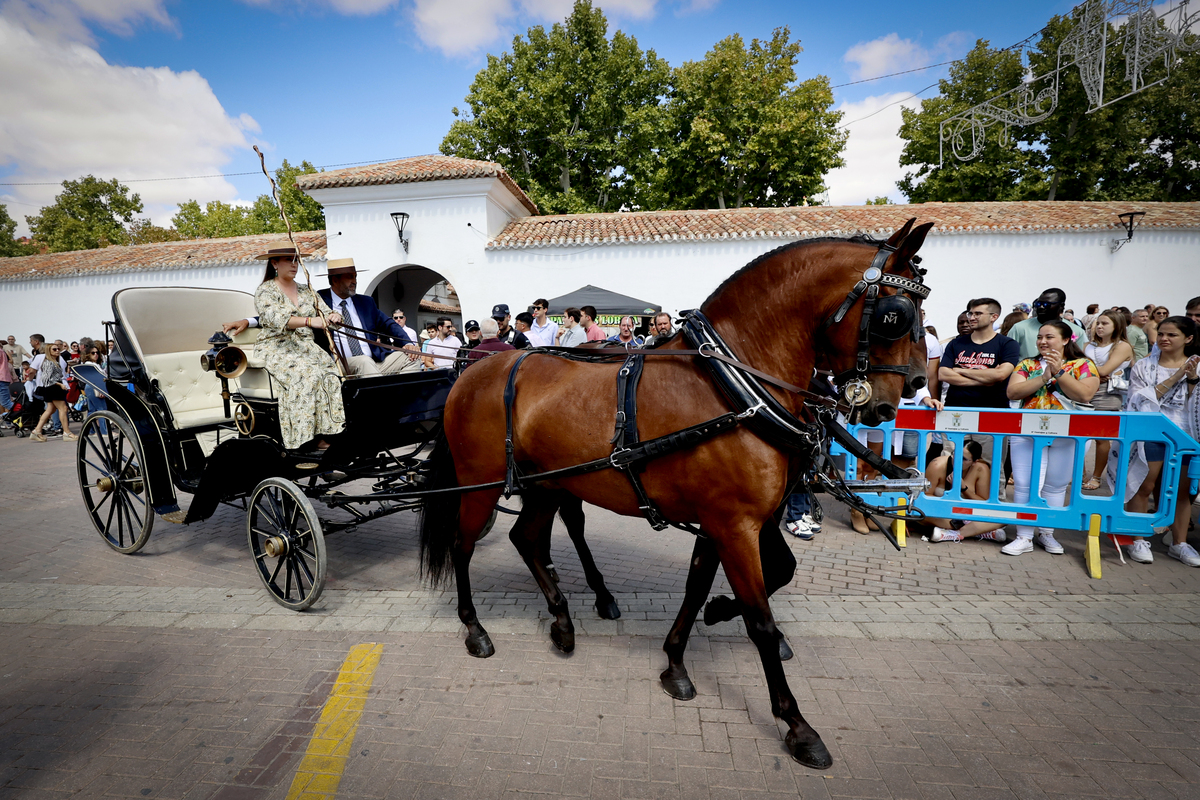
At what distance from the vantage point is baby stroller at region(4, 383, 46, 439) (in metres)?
12.5

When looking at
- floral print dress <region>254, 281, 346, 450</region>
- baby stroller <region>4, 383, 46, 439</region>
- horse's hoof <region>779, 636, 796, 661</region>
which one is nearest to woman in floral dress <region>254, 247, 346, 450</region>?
floral print dress <region>254, 281, 346, 450</region>

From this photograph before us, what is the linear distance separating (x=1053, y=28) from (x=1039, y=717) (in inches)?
1274

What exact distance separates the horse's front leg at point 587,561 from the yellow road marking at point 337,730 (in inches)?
52.0

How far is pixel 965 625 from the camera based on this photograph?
11.2 ft

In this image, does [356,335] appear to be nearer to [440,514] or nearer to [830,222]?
[440,514]

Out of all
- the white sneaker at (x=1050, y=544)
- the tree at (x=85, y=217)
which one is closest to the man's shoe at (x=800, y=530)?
the white sneaker at (x=1050, y=544)

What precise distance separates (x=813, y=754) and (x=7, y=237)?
54.5m

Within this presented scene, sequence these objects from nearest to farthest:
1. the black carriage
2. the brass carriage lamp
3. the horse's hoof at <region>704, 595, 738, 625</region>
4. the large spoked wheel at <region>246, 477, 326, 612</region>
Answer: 1. the horse's hoof at <region>704, 595, 738, 625</region>
2. the large spoked wheel at <region>246, 477, 326, 612</region>
3. the black carriage
4. the brass carriage lamp

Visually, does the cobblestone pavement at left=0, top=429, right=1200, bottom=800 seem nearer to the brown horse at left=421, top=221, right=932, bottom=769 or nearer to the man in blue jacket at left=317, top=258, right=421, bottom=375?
the brown horse at left=421, top=221, right=932, bottom=769

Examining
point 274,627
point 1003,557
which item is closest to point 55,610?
point 274,627

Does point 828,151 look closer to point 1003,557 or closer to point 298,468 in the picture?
point 1003,557

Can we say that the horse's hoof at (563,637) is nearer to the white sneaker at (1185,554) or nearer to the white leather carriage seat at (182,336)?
the white leather carriage seat at (182,336)

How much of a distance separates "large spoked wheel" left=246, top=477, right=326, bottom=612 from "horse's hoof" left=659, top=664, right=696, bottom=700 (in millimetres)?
2192

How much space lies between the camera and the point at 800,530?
17.1ft
